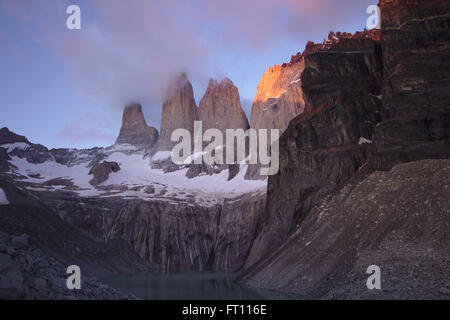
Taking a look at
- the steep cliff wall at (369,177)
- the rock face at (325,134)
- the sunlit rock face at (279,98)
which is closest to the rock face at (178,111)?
the sunlit rock face at (279,98)

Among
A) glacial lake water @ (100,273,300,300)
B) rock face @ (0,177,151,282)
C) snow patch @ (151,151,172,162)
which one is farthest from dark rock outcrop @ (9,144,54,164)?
glacial lake water @ (100,273,300,300)

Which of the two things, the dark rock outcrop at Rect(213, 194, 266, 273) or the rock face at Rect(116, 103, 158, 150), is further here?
the rock face at Rect(116, 103, 158, 150)

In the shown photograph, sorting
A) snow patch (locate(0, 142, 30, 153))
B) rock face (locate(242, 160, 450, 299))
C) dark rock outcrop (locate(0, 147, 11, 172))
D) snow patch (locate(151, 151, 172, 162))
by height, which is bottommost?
rock face (locate(242, 160, 450, 299))

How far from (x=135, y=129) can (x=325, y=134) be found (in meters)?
125

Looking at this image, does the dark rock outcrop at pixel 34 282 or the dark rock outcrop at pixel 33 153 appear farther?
the dark rock outcrop at pixel 33 153

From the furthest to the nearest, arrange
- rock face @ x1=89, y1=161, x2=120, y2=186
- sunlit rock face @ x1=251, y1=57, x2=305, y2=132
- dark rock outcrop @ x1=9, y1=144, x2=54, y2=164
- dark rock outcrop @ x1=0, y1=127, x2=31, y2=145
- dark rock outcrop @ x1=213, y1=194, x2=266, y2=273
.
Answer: dark rock outcrop @ x1=0, y1=127, x2=31, y2=145, dark rock outcrop @ x1=9, y1=144, x2=54, y2=164, rock face @ x1=89, y1=161, x2=120, y2=186, sunlit rock face @ x1=251, y1=57, x2=305, y2=132, dark rock outcrop @ x1=213, y1=194, x2=266, y2=273

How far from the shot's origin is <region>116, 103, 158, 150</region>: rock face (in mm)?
167062

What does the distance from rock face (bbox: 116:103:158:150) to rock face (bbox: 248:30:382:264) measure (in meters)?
111

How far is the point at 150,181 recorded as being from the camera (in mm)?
111375

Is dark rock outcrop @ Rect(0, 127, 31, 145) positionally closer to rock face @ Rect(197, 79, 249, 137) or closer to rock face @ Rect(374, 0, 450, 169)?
rock face @ Rect(197, 79, 249, 137)

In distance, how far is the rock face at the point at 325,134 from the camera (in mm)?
51781

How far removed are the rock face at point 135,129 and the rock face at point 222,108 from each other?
120ft

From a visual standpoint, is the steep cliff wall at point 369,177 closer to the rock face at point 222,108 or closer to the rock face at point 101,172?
the rock face at point 101,172
